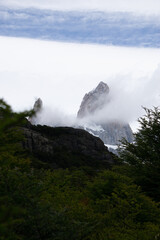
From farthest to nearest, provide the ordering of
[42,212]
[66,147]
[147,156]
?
[66,147]
[147,156]
[42,212]

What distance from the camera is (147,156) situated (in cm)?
1466

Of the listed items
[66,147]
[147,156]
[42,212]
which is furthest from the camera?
[66,147]

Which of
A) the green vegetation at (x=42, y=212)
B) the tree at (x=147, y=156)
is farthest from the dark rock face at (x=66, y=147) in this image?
the green vegetation at (x=42, y=212)

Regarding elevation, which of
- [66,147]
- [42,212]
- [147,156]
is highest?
[66,147]

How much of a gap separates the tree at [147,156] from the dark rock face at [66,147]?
34.7 metres

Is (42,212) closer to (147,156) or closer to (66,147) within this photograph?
(147,156)

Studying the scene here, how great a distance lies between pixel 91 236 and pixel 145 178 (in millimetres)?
7099

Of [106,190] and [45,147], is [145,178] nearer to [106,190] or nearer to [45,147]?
[106,190]

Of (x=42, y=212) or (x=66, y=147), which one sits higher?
(x=66, y=147)

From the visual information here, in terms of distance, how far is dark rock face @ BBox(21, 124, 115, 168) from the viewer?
52.1 meters

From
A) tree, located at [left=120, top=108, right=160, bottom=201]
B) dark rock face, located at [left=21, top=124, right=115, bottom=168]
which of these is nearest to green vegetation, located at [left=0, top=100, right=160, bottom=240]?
tree, located at [left=120, top=108, right=160, bottom=201]

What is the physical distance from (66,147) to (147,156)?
2020 inches

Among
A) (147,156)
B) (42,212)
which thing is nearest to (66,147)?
(147,156)

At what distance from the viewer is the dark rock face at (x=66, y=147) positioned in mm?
52125
